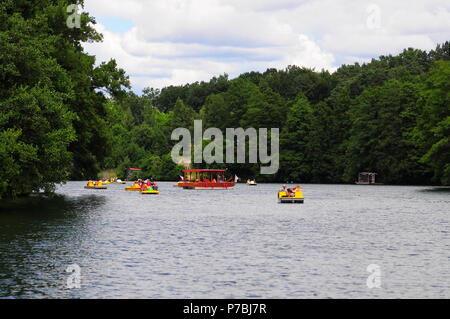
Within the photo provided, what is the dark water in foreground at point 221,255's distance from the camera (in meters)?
27.0

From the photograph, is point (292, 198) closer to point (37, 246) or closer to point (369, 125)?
point (37, 246)

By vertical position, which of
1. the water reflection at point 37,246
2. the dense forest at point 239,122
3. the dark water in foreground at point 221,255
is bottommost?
the dark water in foreground at point 221,255

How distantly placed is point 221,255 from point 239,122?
164 m

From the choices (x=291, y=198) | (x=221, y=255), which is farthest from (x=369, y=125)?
(x=221, y=255)

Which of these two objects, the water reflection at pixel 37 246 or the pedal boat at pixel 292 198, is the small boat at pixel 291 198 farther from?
the water reflection at pixel 37 246

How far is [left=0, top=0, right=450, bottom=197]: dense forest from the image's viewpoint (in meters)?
54.7

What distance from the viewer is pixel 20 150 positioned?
167 feet

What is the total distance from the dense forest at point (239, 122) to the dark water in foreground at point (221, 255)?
19.5ft

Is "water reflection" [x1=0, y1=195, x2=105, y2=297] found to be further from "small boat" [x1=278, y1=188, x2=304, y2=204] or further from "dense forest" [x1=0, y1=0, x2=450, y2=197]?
"small boat" [x1=278, y1=188, x2=304, y2=204]

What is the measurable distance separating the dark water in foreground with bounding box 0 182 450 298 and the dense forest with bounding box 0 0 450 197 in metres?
5.95

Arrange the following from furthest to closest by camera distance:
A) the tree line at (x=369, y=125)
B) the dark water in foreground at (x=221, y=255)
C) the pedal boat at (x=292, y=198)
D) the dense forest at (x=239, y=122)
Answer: the tree line at (x=369, y=125), the pedal boat at (x=292, y=198), the dense forest at (x=239, y=122), the dark water in foreground at (x=221, y=255)

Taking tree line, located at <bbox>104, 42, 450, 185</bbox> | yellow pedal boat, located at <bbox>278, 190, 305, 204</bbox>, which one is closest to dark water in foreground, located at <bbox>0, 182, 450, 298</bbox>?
yellow pedal boat, located at <bbox>278, 190, 305, 204</bbox>

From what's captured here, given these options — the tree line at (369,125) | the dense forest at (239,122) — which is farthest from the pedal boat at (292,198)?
the tree line at (369,125)

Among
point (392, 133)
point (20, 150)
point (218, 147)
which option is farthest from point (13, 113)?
point (218, 147)
